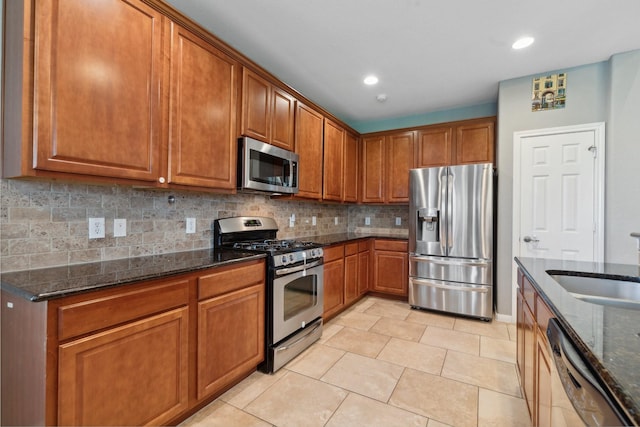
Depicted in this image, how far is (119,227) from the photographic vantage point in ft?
5.94

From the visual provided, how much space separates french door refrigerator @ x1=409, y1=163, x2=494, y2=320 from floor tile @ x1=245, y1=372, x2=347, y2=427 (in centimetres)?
197

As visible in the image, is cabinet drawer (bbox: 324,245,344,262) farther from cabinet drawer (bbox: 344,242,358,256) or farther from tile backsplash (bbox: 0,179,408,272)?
tile backsplash (bbox: 0,179,408,272)

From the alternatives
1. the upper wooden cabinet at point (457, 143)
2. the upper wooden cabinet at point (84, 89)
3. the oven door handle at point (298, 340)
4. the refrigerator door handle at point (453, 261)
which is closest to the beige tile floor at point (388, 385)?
the oven door handle at point (298, 340)

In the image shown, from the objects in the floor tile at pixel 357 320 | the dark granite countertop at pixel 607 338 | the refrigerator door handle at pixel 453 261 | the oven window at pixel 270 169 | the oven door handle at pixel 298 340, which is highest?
the oven window at pixel 270 169

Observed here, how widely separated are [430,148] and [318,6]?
2481 mm

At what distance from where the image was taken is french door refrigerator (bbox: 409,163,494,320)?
3.21 metres

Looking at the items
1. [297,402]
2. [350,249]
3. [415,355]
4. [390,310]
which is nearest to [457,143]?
[350,249]

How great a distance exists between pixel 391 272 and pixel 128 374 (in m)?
3.23

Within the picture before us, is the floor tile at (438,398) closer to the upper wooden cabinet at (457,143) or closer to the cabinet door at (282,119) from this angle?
the cabinet door at (282,119)

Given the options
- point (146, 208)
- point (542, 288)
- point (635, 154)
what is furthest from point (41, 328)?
point (635, 154)

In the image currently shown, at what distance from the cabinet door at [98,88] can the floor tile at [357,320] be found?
242 cm

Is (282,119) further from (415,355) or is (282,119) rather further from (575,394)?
(575,394)

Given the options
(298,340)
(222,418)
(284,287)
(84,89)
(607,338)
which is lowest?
(222,418)

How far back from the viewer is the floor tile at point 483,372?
203cm
